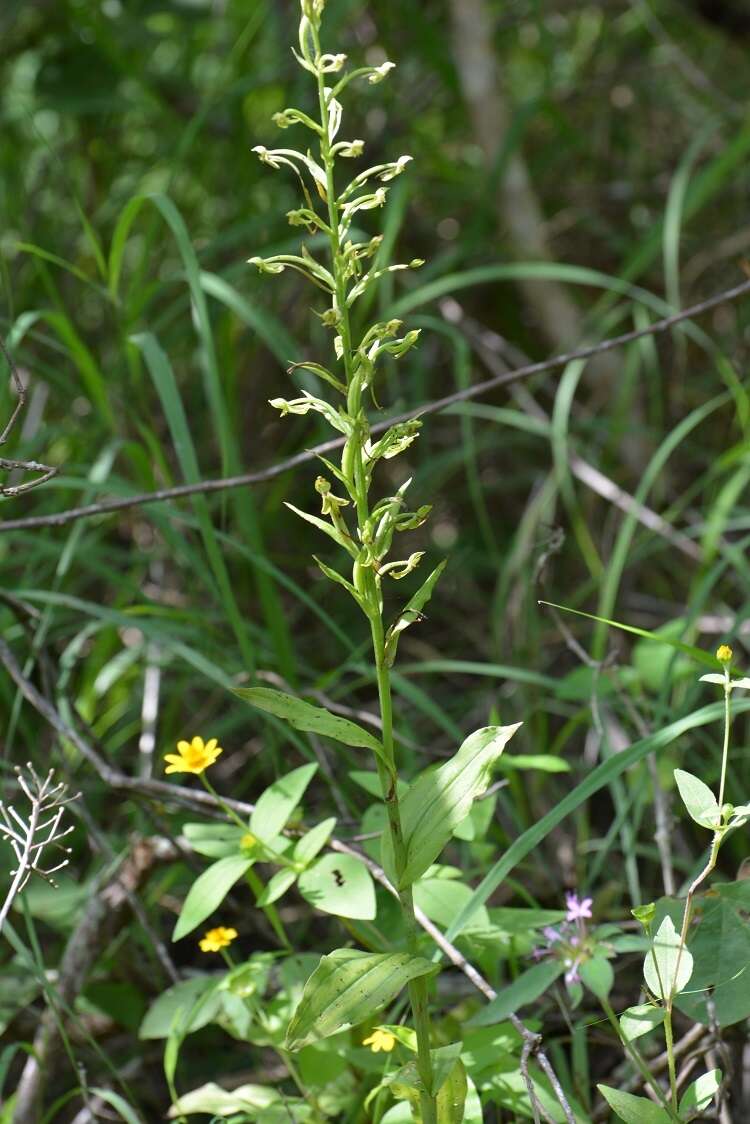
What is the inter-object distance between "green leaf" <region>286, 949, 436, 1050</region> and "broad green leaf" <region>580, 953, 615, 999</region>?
0.69 feet

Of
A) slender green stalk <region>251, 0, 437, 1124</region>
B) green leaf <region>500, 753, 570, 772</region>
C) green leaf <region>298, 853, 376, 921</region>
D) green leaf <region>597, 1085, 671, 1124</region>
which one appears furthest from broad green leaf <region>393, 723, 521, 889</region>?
green leaf <region>500, 753, 570, 772</region>

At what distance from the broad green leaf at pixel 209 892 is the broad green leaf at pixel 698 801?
0.45m

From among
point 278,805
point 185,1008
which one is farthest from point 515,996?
point 185,1008

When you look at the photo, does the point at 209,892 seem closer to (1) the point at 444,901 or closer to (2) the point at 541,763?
(1) the point at 444,901

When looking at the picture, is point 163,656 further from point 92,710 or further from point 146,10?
point 146,10

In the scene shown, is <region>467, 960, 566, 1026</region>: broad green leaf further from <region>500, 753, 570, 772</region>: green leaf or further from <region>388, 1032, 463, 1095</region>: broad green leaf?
<region>500, 753, 570, 772</region>: green leaf

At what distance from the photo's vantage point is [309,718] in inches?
37.8

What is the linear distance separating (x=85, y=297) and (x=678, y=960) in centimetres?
214

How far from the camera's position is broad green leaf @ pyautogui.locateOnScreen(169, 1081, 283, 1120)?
121 cm

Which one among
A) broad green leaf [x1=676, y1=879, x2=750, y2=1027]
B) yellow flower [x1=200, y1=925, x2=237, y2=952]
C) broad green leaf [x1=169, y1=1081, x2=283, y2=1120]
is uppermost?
broad green leaf [x1=676, y1=879, x2=750, y2=1027]

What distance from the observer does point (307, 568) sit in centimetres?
245

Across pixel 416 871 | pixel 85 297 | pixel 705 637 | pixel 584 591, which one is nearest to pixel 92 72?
pixel 85 297

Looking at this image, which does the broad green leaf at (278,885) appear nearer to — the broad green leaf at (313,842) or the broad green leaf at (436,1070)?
the broad green leaf at (313,842)

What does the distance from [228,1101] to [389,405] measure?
1589mm
